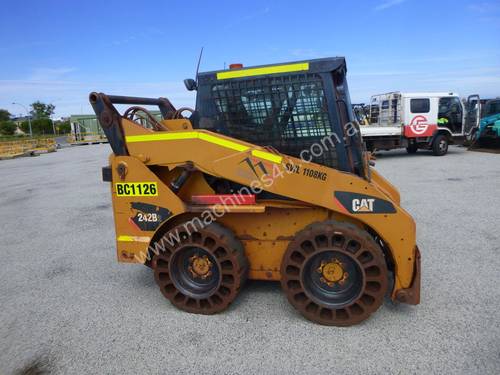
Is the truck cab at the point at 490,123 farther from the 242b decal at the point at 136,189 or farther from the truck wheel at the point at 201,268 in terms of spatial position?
the 242b decal at the point at 136,189

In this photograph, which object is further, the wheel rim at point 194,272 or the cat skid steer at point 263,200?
the wheel rim at point 194,272

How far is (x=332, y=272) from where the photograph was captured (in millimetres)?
3100

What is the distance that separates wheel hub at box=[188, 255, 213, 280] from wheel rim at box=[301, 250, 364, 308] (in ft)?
2.78

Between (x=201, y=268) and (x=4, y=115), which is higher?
(x=4, y=115)

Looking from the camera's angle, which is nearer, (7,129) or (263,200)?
(263,200)

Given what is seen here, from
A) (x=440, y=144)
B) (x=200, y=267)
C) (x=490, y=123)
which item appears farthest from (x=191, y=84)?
(x=490, y=123)

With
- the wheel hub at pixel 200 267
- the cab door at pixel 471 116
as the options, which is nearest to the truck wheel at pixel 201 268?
the wheel hub at pixel 200 267

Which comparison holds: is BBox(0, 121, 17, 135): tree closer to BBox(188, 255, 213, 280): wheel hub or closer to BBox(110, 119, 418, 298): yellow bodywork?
BBox(110, 119, 418, 298): yellow bodywork

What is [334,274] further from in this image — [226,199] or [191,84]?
[191,84]

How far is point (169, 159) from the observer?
324cm

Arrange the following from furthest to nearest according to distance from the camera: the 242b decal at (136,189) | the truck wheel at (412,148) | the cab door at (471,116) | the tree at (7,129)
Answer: the tree at (7,129), the cab door at (471,116), the truck wheel at (412,148), the 242b decal at (136,189)

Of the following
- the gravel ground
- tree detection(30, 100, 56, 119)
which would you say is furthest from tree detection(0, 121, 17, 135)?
the gravel ground

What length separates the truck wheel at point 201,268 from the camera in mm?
3225

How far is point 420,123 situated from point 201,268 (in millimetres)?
12508
